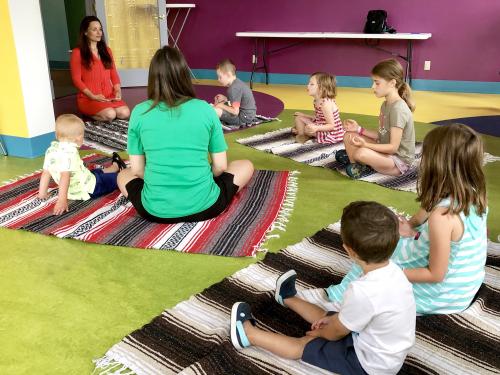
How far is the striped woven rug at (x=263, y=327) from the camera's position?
145cm

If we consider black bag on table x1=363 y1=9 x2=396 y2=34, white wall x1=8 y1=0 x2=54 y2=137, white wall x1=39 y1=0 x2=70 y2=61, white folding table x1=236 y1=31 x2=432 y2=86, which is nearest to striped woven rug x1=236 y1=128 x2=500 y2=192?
white wall x1=8 y1=0 x2=54 y2=137

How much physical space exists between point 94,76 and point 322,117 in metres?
2.32

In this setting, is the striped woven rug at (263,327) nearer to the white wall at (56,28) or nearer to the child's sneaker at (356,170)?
the child's sneaker at (356,170)

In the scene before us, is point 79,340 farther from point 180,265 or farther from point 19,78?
point 19,78

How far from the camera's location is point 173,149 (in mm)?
2262

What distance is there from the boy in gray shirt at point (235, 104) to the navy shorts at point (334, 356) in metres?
3.19

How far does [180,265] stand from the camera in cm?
206

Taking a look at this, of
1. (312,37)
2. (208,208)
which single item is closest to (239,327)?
(208,208)

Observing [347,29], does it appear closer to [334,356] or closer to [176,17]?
[176,17]

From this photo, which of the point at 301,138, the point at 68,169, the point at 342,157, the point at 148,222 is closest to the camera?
the point at 148,222

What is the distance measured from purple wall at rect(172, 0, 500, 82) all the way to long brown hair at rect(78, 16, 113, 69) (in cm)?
302

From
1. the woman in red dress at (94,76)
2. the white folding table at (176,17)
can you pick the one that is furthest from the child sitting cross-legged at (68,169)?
the white folding table at (176,17)

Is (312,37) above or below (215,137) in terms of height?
above

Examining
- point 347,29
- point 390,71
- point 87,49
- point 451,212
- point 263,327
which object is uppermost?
point 347,29
